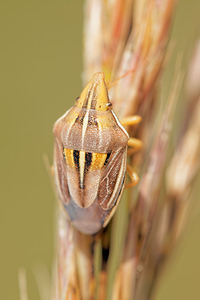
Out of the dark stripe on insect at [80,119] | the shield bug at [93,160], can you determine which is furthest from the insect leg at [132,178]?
the dark stripe on insect at [80,119]

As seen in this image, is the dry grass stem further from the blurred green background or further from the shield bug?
the blurred green background

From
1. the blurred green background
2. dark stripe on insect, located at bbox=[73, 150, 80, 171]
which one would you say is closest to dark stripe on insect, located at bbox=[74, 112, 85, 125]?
dark stripe on insect, located at bbox=[73, 150, 80, 171]

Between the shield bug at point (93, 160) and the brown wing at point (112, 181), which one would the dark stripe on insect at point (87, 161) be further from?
the brown wing at point (112, 181)

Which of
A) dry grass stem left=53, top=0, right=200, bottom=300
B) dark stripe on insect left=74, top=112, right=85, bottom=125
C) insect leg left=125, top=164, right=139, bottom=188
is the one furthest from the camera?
dark stripe on insect left=74, top=112, right=85, bottom=125

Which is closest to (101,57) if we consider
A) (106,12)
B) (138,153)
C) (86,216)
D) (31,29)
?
(106,12)

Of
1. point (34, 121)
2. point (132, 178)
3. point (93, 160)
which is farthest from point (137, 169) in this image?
point (34, 121)

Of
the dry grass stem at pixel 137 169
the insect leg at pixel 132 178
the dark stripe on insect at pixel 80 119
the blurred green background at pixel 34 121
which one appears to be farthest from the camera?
the blurred green background at pixel 34 121
